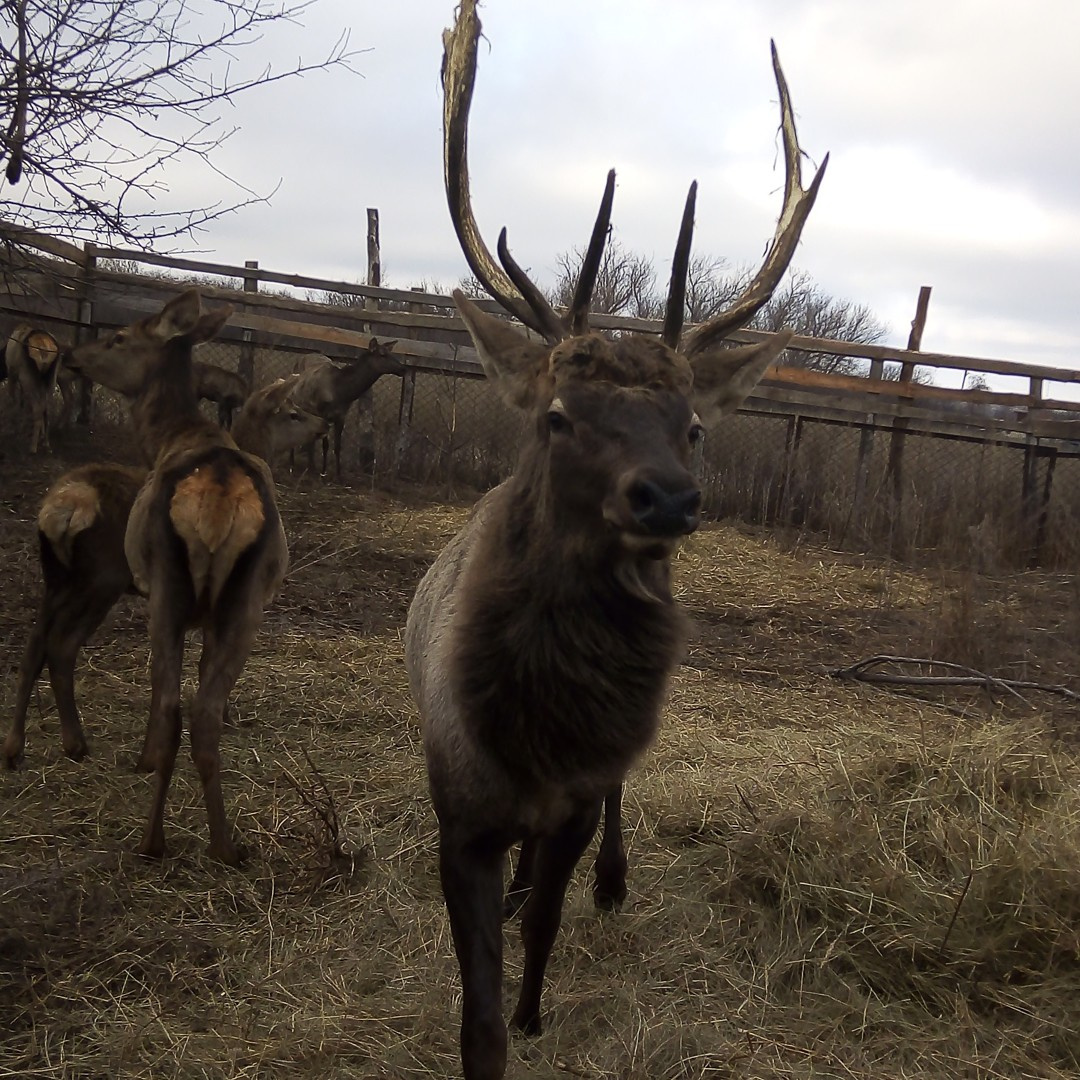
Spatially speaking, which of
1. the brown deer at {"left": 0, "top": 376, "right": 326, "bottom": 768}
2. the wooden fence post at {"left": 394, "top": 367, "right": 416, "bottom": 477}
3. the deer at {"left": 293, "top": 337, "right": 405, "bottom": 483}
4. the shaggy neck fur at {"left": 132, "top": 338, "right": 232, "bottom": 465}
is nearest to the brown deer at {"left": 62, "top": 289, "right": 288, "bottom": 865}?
the brown deer at {"left": 0, "top": 376, "right": 326, "bottom": 768}

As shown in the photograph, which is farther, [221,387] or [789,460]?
[221,387]

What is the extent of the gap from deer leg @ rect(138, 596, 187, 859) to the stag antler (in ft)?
7.35

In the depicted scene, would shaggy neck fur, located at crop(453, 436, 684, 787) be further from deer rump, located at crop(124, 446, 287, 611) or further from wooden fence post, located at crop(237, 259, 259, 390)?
wooden fence post, located at crop(237, 259, 259, 390)

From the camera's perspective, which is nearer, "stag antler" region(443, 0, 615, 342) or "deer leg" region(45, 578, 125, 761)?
"stag antler" region(443, 0, 615, 342)

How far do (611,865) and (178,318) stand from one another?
14.8ft

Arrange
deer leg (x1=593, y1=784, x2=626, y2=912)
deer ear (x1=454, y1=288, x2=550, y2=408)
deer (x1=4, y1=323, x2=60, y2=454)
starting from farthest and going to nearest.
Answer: deer (x1=4, y1=323, x2=60, y2=454)
deer leg (x1=593, y1=784, x2=626, y2=912)
deer ear (x1=454, y1=288, x2=550, y2=408)

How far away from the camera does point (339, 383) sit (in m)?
15.1

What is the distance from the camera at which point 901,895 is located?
421cm

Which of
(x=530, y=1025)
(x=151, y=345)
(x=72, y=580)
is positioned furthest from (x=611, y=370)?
(x=151, y=345)

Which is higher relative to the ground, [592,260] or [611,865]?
[592,260]

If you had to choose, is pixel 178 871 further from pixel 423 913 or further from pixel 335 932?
pixel 423 913

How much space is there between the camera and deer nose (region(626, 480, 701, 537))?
2.58 meters

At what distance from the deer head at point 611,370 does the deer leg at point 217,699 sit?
6.73 ft

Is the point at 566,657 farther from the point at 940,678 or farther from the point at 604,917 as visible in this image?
the point at 940,678
